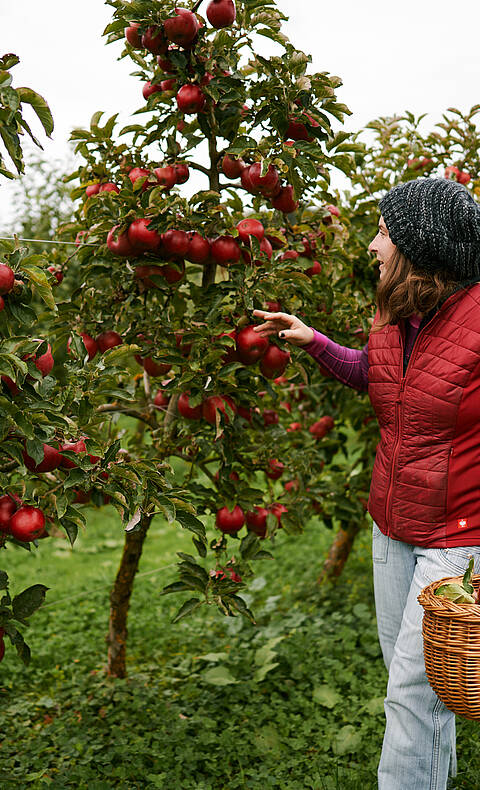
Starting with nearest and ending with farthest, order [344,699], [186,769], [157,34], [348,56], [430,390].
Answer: [430,390], [157,34], [186,769], [344,699], [348,56]

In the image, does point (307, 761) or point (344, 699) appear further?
point (344, 699)

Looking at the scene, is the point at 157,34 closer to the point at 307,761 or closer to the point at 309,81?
the point at 309,81

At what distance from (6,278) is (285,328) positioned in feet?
2.72

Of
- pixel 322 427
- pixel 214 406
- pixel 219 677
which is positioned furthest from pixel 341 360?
pixel 219 677

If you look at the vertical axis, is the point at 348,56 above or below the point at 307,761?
above

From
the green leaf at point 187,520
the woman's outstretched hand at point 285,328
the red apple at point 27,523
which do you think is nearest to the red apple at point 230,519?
the green leaf at point 187,520

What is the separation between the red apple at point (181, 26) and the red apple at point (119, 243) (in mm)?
517

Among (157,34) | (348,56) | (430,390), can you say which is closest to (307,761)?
(430,390)

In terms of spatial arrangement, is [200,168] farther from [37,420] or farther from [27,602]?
[27,602]

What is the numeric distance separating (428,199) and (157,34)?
884mm

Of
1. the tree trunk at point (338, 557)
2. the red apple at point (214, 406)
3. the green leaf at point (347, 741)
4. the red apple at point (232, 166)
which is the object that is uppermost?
the red apple at point (232, 166)

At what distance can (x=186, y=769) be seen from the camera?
92.7 inches

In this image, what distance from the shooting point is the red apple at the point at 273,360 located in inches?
83.7

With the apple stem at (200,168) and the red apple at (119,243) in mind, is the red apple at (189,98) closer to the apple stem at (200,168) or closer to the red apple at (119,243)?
the apple stem at (200,168)
